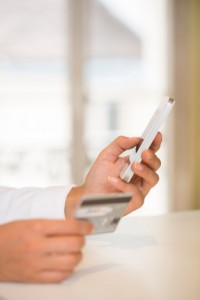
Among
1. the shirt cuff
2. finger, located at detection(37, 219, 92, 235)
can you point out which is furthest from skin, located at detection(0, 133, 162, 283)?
the shirt cuff

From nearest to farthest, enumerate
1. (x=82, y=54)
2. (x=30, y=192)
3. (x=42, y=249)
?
(x=42, y=249)
(x=30, y=192)
(x=82, y=54)

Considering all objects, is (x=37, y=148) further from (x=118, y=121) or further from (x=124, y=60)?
(x=124, y=60)

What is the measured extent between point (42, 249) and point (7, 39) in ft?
9.62

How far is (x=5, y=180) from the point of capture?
3539mm

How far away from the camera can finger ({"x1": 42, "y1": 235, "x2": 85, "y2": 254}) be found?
1.81 ft

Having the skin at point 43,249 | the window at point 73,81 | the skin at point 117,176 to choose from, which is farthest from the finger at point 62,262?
the window at point 73,81

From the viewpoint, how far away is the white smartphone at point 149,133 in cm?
82

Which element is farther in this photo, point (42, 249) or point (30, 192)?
point (30, 192)

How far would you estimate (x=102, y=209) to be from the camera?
560mm

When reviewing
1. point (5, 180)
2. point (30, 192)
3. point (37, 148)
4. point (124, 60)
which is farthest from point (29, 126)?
point (30, 192)

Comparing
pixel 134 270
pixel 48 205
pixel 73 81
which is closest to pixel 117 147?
pixel 48 205

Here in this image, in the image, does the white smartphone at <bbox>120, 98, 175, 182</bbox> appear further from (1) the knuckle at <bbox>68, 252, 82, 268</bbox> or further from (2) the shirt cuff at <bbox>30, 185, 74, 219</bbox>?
(1) the knuckle at <bbox>68, 252, 82, 268</bbox>

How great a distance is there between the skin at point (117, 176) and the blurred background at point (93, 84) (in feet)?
7.47

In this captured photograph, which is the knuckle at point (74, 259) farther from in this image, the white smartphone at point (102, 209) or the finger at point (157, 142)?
the finger at point (157, 142)
